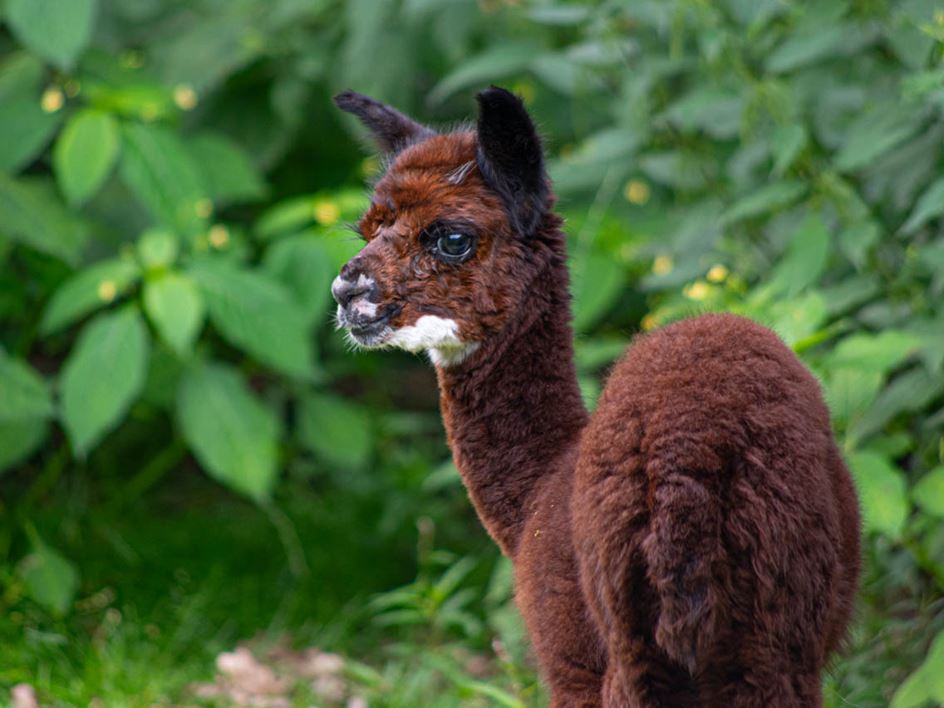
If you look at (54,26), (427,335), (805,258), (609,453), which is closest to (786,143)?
(805,258)

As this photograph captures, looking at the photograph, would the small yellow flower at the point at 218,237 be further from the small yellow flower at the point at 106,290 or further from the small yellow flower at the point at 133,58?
the small yellow flower at the point at 133,58

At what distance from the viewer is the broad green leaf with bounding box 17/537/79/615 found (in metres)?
4.65

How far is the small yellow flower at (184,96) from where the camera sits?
19.0 feet

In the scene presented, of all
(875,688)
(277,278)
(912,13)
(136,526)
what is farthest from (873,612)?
(136,526)

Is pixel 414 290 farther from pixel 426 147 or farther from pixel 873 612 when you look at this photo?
pixel 873 612

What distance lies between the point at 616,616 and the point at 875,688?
5.49 ft

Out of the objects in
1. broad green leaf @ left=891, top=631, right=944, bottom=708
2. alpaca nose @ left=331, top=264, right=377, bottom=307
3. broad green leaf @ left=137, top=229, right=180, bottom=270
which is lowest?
broad green leaf @ left=891, top=631, right=944, bottom=708

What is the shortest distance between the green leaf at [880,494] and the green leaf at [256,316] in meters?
2.16

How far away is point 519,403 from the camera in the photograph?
9.23 feet

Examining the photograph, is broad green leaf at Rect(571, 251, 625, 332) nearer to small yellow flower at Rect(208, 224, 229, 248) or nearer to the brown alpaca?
small yellow flower at Rect(208, 224, 229, 248)

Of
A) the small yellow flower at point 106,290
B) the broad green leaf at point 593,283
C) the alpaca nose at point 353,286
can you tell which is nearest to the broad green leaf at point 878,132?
the broad green leaf at point 593,283

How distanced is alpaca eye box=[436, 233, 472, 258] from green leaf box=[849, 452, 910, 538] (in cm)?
123

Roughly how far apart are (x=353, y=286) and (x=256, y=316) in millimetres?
2279

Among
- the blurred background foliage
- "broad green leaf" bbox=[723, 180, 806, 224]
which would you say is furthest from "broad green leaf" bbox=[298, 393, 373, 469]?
"broad green leaf" bbox=[723, 180, 806, 224]
